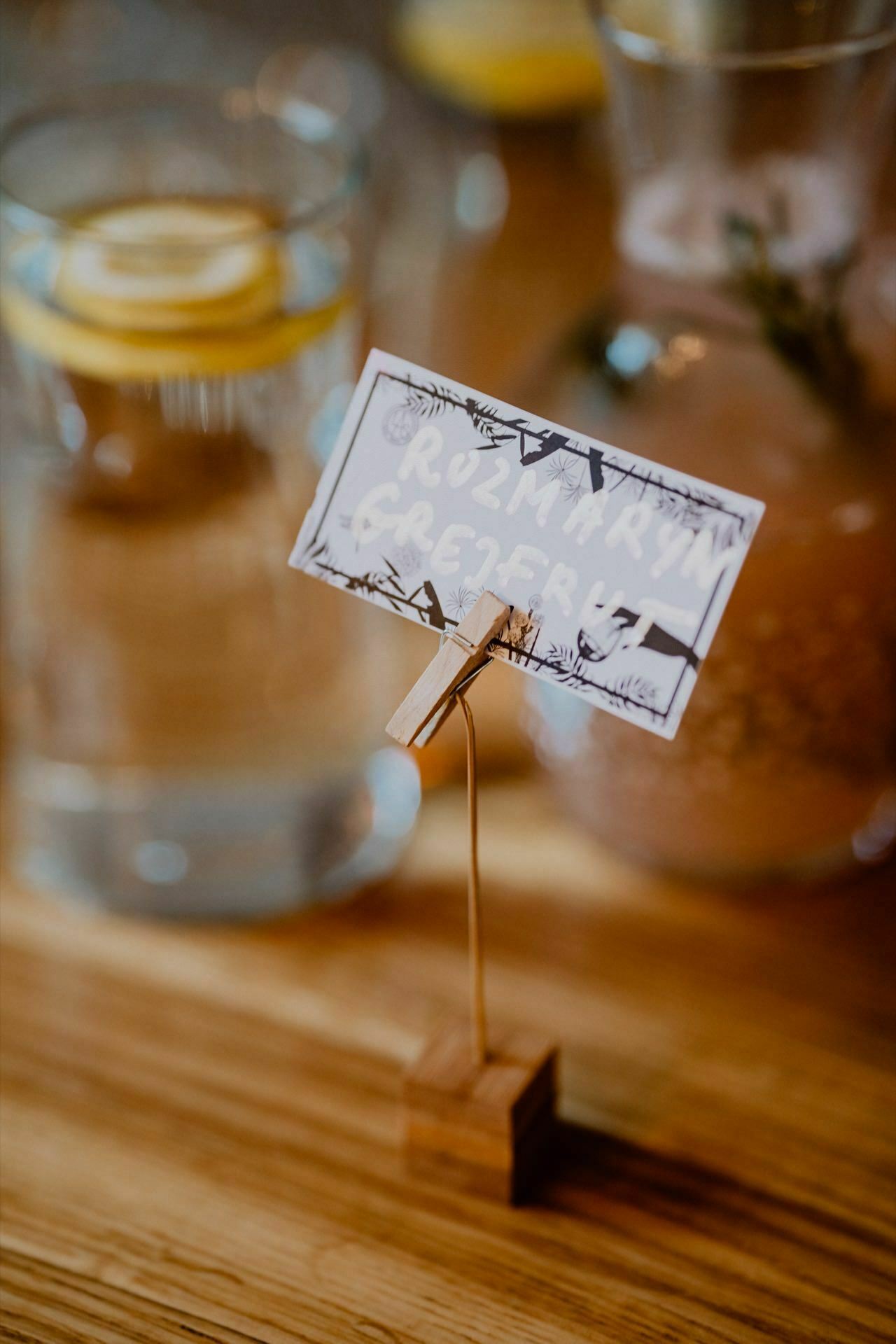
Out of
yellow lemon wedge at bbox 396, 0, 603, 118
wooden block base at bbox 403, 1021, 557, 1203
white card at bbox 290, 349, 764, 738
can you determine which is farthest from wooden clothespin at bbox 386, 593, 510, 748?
yellow lemon wedge at bbox 396, 0, 603, 118

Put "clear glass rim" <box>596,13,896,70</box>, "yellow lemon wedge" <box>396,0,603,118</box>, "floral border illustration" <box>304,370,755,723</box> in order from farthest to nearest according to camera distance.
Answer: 1. "yellow lemon wedge" <box>396,0,603,118</box>
2. "clear glass rim" <box>596,13,896,70</box>
3. "floral border illustration" <box>304,370,755,723</box>

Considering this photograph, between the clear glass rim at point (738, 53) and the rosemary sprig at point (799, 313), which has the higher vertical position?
the clear glass rim at point (738, 53)

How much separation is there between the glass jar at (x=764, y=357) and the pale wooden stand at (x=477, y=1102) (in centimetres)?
13

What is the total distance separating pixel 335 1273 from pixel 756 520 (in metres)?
0.25

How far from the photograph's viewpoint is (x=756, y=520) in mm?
348

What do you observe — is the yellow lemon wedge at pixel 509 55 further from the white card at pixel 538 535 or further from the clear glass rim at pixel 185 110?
the white card at pixel 538 535

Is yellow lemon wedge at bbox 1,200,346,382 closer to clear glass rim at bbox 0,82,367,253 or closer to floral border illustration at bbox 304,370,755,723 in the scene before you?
clear glass rim at bbox 0,82,367,253

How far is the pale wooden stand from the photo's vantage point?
16.6 inches

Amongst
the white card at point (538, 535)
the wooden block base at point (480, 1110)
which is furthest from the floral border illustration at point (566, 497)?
the wooden block base at point (480, 1110)

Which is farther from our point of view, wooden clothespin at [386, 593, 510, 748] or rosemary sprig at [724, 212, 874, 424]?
rosemary sprig at [724, 212, 874, 424]

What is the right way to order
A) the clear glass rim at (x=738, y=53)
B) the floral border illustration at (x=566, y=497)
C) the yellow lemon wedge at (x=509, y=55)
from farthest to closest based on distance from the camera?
the yellow lemon wedge at (x=509, y=55)
the clear glass rim at (x=738, y=53)
the floral border illustration at (x=566, y=497)

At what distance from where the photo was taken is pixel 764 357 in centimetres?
49

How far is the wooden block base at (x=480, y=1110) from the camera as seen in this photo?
423 mm

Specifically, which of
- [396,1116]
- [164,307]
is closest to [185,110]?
[164,307]
